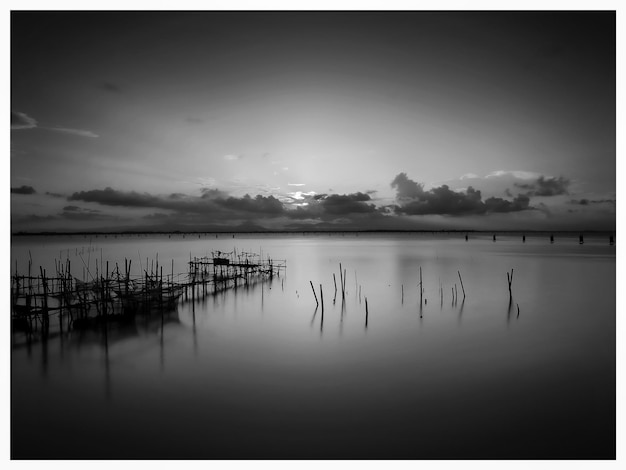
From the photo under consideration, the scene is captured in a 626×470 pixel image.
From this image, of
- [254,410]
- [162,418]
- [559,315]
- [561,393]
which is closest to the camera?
[162,418]

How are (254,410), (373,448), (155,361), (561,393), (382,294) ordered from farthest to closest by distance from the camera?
1. (382,294)
2. (155,361)
3. (561,393)
4. (254,410)
5. (373,448)

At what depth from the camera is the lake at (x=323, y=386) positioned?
638 centimetres

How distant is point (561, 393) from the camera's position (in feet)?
26.5

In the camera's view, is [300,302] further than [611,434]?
Yes

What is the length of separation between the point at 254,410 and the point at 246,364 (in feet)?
8.11

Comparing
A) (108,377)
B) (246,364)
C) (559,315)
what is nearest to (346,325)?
(246,364)

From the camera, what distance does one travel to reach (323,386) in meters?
8.59

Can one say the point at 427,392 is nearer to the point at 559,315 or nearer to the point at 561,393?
the point at 561,393

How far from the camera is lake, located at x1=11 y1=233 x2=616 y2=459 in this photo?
20.9ft

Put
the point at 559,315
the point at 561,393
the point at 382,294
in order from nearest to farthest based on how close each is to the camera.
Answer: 1. the point at 561,393
2. the point at 559,315
3. the point at 382,294

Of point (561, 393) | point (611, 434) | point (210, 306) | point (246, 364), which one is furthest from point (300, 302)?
point (611, 434)

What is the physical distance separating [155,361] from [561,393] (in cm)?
948

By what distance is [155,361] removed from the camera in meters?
9.65

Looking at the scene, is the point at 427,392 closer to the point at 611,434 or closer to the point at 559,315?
the point at 611,434
